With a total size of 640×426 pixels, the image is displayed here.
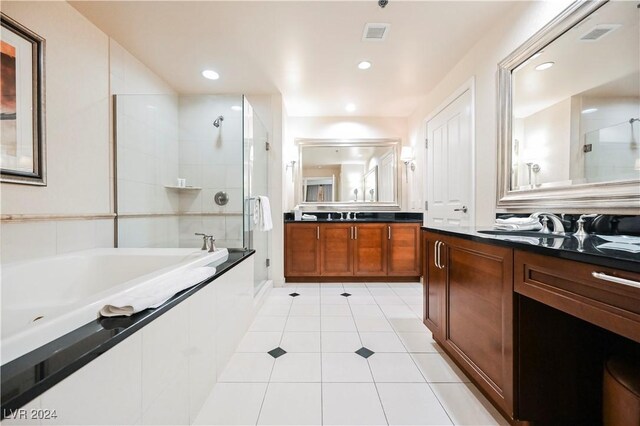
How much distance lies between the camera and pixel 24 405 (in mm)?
490

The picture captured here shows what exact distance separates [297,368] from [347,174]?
2.77m

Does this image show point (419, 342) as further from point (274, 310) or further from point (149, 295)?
point (149, 295)

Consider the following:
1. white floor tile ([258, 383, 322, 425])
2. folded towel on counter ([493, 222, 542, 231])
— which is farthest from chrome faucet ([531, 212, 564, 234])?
white floor tile ([258, 383, 322, 425])

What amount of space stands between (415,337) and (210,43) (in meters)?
2.89

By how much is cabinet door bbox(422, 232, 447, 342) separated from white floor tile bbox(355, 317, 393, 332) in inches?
14.1

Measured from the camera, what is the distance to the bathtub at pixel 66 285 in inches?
26.2

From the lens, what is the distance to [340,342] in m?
1.78

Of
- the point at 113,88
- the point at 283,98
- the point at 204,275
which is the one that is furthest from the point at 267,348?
the point at 283,98

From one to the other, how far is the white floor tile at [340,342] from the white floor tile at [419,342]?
1.12 feet

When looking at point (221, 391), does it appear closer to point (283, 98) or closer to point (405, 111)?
point (283, 98)

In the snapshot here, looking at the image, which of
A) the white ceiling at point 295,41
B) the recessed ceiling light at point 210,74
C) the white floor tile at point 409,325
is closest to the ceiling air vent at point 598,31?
the white ceiling at point 295,41

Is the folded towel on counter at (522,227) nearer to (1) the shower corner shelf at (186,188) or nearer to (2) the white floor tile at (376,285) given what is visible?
(2) the white floor tile at (376,285)

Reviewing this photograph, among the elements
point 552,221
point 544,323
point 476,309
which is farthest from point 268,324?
point 552,221

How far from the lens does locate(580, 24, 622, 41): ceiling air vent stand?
3.68 ft
